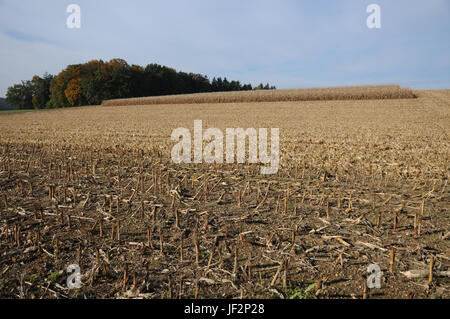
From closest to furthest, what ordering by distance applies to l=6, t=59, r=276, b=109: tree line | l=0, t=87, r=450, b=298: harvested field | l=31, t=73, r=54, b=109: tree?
l=0, t=87, r=450, b=298: harvested field
l=6, t=59, r=276, b=109: tree line
l=31, t=73, r=54, b=109: tree

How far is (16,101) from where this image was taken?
294 feet

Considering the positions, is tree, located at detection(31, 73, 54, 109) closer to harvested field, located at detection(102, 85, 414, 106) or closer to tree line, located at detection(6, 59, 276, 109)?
tree line, located at detection(6, 59, 276, 109)

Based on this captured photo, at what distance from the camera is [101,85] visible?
6350 centimetres

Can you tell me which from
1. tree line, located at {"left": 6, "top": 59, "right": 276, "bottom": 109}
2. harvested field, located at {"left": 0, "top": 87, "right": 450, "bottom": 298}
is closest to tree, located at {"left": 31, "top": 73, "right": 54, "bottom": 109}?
tree line, located at {"left": 6, "top": 59, "right": 276, "bottom": 109}

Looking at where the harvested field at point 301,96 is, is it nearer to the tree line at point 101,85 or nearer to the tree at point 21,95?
the tree line at point 101,85

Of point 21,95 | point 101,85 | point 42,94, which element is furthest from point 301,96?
point 21,95

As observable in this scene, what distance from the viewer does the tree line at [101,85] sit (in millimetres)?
64312

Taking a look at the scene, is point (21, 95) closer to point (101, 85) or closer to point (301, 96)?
point (101, 85)

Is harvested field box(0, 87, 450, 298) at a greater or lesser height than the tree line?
lesser

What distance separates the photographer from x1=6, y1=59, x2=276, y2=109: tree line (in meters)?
64.3
